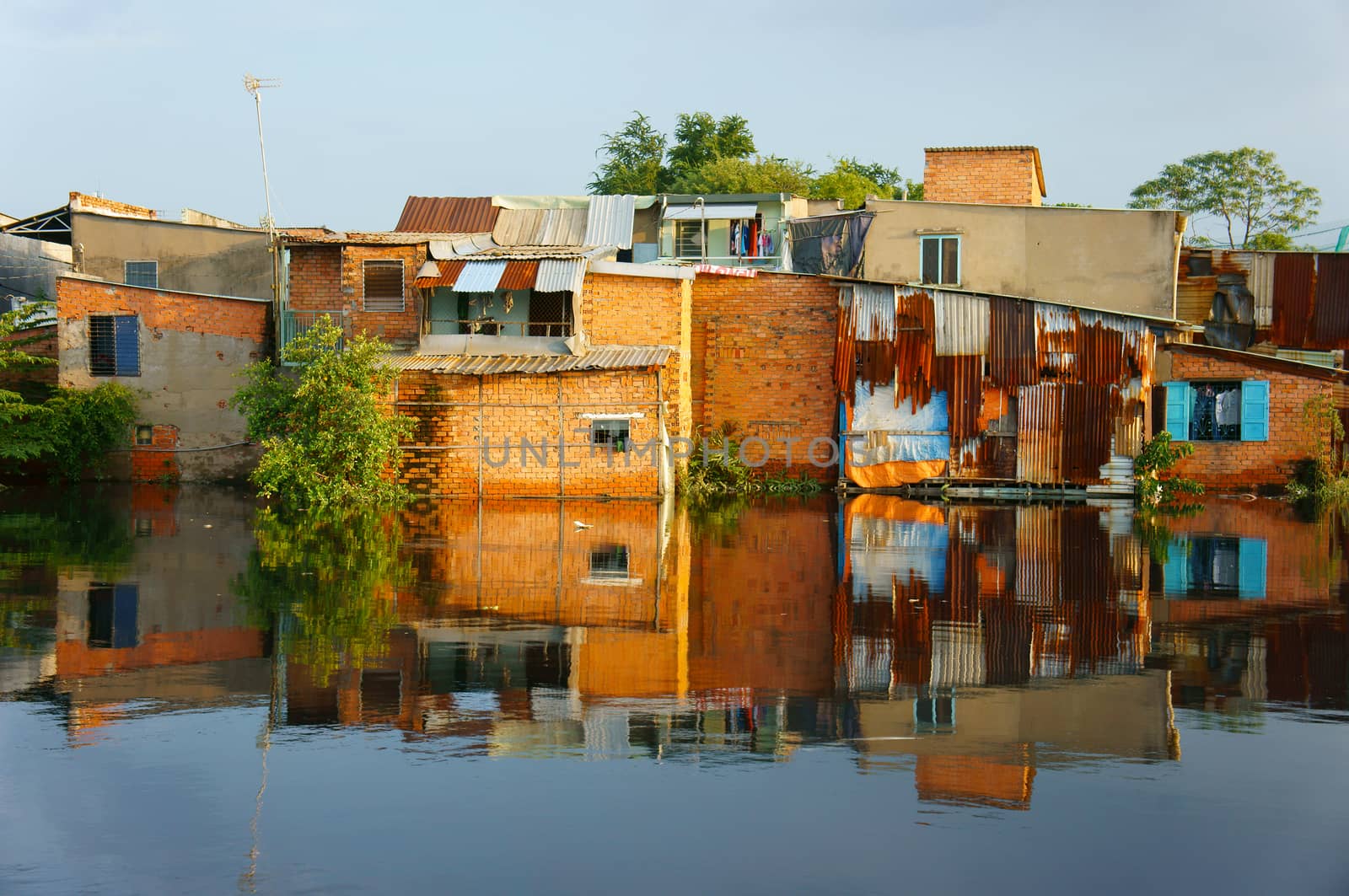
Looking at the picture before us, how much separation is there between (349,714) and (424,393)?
15.1m

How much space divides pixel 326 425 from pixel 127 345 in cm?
735

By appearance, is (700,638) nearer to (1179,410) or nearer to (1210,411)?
(1179,410)

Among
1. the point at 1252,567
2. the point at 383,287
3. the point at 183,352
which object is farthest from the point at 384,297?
the point at 1252,567

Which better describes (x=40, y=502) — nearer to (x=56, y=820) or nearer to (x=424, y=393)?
(x=424, y=393)

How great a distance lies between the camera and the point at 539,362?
21.6 metres

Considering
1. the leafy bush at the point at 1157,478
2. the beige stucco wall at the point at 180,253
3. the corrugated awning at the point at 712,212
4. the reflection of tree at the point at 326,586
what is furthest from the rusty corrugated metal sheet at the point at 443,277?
the leafy bush at the point at 1157,478

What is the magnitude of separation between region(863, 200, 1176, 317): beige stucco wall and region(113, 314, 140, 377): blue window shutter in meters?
15.6

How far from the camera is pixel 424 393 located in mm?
21688

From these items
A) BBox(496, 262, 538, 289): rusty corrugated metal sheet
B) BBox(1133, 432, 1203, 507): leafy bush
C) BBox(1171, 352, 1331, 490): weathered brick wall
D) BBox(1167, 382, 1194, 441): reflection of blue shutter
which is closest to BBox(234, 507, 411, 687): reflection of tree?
BBox(496, 262, 538, 289): rusty corrugated metal sheet

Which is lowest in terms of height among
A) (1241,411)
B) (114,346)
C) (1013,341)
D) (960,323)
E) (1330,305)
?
(1241,411)

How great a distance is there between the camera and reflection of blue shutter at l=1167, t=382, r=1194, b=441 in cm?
2400

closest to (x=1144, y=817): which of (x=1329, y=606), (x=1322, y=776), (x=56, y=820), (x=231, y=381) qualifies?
(x=1322, y=776)

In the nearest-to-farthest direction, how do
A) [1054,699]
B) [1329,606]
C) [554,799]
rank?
1. [554,799]
2. [1054,699]
3. [1329,606]

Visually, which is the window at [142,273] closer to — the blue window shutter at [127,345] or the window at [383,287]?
the blue window shutter at [127,345]
